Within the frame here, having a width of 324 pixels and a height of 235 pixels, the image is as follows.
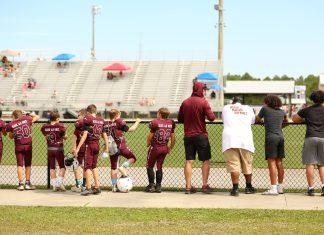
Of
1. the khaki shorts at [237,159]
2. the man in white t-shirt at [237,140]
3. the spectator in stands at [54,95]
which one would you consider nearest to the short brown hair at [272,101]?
the man in white t-shirt at [237,140]

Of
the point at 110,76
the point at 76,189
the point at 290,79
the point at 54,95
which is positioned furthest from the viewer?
the point at 290,79

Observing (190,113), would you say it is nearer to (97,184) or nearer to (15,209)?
(97,184)

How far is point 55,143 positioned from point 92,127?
0.96m

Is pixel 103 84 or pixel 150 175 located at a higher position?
pixel 103 84

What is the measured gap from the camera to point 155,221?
8.33m

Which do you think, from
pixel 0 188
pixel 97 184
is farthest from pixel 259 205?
pixel 0 188

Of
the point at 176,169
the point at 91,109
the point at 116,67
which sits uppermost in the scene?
the point at 116,67

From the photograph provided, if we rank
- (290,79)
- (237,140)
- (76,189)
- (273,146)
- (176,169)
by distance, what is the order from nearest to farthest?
(237,140) → (273,146) → (76,189) → (176,169) → (290,79)

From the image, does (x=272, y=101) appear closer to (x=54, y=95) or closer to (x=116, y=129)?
(x=116, y=129)

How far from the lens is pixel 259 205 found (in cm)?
981

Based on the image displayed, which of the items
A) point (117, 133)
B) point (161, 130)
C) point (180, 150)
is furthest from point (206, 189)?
point (180, 150)

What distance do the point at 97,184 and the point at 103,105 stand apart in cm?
4537

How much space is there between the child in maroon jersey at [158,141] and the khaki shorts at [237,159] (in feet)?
3.73

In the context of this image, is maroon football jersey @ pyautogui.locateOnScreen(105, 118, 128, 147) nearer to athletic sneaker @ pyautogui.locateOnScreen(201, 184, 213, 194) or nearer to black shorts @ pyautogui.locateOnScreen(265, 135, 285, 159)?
athletic sneaker @ pyautogui.locateOnScreen(201, 184, 213, 194)
